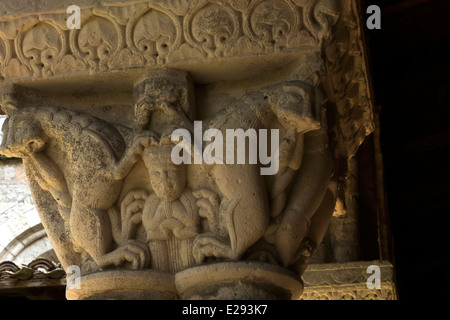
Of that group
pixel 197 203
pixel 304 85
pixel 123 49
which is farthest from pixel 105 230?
pixel 304 85

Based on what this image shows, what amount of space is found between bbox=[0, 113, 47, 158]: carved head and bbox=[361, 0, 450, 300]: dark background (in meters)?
1.99

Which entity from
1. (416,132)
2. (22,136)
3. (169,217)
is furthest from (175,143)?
(416,132)

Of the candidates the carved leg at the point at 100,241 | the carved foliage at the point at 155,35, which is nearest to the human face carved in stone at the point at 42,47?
the carved foliage at the point at 155,35

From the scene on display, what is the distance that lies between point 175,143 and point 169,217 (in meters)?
0.19

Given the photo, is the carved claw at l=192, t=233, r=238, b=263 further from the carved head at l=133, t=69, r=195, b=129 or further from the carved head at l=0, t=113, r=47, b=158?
the carved head at l=0, t=113, r=47, b=158

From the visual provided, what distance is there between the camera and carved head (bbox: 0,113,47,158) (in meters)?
2.33

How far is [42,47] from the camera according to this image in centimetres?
234

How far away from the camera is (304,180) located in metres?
2.31

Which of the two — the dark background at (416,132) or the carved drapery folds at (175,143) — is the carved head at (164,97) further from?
the dark background at (416,132)

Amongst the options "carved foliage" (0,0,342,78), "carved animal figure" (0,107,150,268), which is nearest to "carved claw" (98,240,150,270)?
"carved animal figure" (0,107,150,268)

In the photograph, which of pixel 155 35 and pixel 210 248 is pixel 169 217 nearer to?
pixel 210 248

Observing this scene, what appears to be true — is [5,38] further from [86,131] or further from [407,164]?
[407,164]

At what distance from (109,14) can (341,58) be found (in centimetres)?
62

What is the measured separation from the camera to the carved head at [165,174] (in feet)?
7.32
